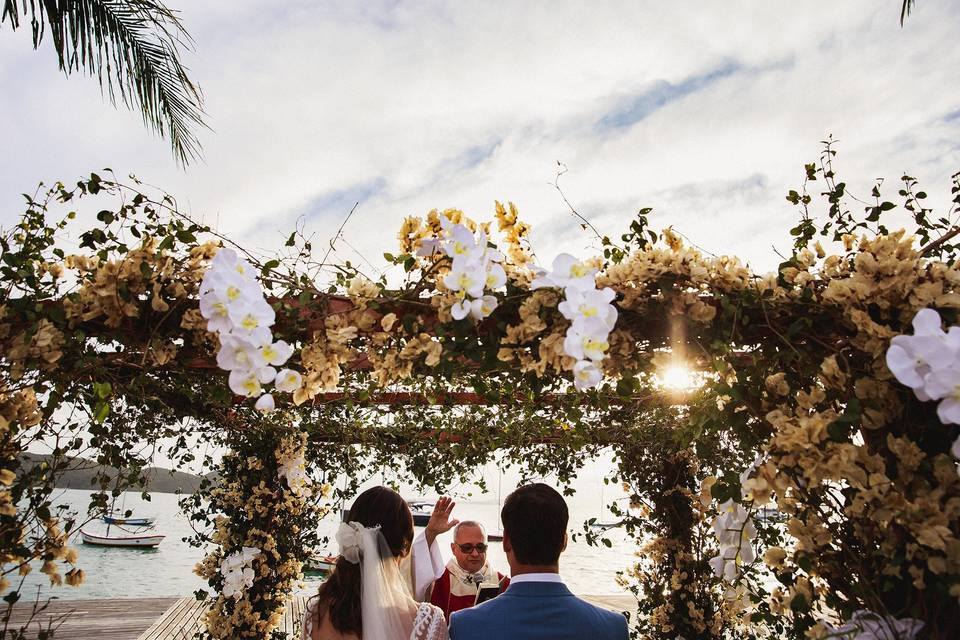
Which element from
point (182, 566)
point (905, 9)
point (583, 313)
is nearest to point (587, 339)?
point (583, 313)

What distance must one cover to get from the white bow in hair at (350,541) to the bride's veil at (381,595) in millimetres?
13

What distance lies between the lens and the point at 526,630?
1.57 m

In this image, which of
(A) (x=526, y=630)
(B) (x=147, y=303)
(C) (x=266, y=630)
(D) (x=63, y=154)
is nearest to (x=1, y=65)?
(D) (x=63, y=154)

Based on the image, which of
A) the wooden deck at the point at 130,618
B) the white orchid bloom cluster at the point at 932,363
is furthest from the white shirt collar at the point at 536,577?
the wooden deck at the point at 130,618

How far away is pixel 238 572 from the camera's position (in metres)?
4.29

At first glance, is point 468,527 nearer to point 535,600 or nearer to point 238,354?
point 535,600

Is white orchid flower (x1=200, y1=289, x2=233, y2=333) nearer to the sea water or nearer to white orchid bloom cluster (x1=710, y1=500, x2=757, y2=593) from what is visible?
white orchid bloom cluster (x1=710, y1=500, x2=757, y2=593)

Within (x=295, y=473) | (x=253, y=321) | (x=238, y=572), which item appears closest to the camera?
(x=253, y=321)

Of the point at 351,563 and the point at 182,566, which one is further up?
the point at 351,563

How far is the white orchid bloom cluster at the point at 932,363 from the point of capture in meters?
1.02

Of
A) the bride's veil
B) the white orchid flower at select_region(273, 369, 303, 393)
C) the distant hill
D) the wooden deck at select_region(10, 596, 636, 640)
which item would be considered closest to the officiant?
the bride's veil

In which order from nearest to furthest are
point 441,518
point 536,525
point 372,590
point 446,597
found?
point 536,525 → point 372,590 → point 441,518 → point 446,597

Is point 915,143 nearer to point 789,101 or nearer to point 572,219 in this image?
point 789,101

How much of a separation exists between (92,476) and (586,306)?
8.02ft
